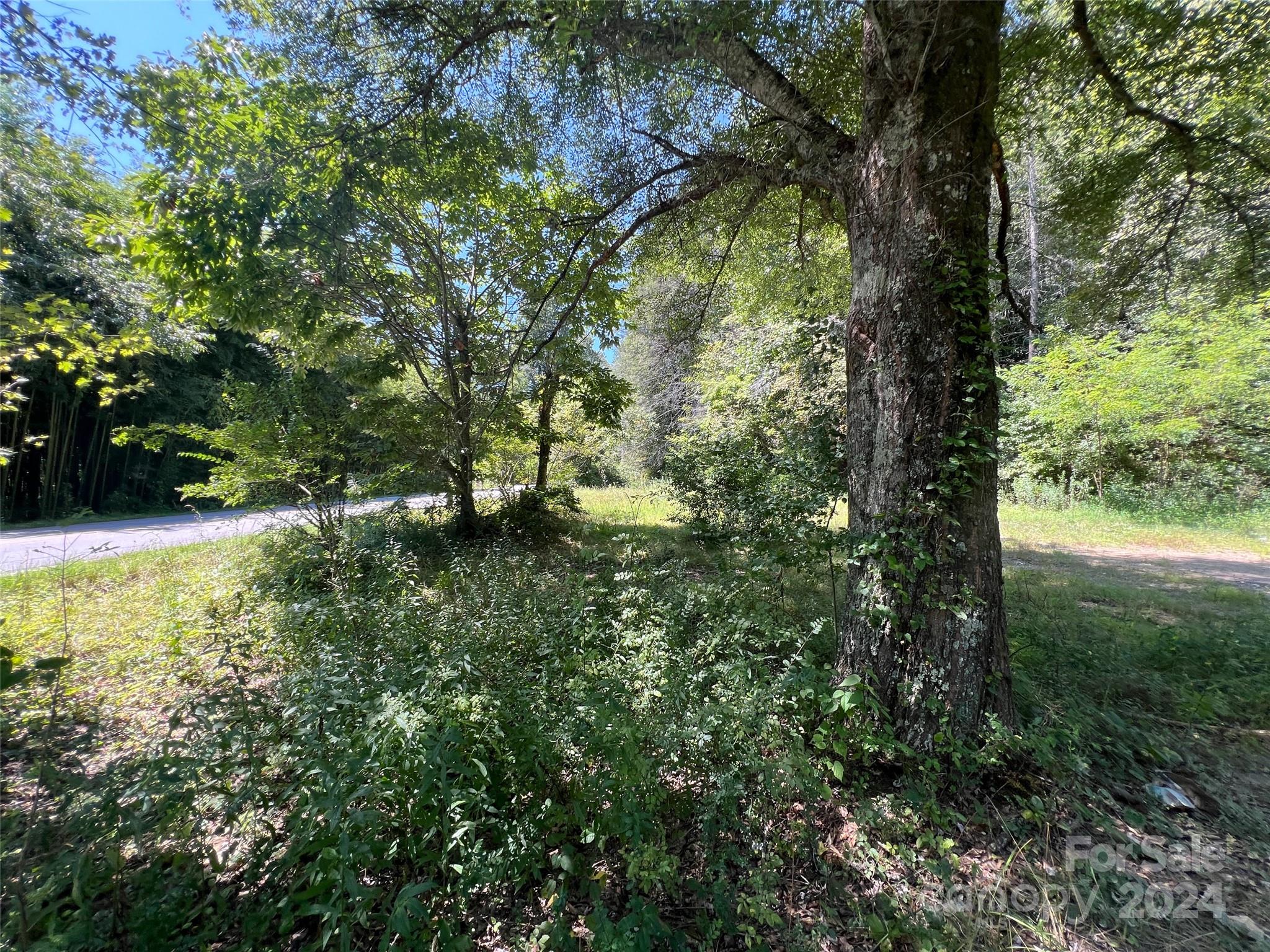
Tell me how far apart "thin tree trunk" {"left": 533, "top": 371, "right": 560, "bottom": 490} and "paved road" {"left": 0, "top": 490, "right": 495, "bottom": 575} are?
3.53 ft

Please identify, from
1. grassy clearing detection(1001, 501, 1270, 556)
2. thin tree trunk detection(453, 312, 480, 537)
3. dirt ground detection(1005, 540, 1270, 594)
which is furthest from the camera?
grassy clearing detection(1001, 501, 1270, 556)

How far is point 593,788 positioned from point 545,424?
6.78 meters

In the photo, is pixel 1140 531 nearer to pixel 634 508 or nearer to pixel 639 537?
pixel 634 508

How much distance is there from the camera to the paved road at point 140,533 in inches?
223

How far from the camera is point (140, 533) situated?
893cm

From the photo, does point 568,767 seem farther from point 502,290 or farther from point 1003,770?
point 502,290

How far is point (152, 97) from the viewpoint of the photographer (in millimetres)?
2783

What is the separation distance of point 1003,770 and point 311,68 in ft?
20.1

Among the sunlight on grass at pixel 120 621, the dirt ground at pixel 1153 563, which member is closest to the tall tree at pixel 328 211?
the sunlight on grass at pixel 120 621

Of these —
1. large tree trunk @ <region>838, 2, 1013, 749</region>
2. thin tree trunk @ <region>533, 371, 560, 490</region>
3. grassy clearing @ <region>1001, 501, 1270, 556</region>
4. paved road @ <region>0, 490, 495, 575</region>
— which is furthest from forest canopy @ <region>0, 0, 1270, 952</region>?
grassy clearing @ <region>1001, 501, 1270, 556</region>

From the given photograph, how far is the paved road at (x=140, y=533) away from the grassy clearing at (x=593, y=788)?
2.29m

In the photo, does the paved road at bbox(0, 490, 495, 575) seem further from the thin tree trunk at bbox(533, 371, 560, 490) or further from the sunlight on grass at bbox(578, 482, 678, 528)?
the sunlight on grass at bbox(578, 482, 678, 528)

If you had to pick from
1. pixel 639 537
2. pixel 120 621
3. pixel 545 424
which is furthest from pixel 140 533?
pixel 639 537

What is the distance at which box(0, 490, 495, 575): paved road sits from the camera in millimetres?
5660
